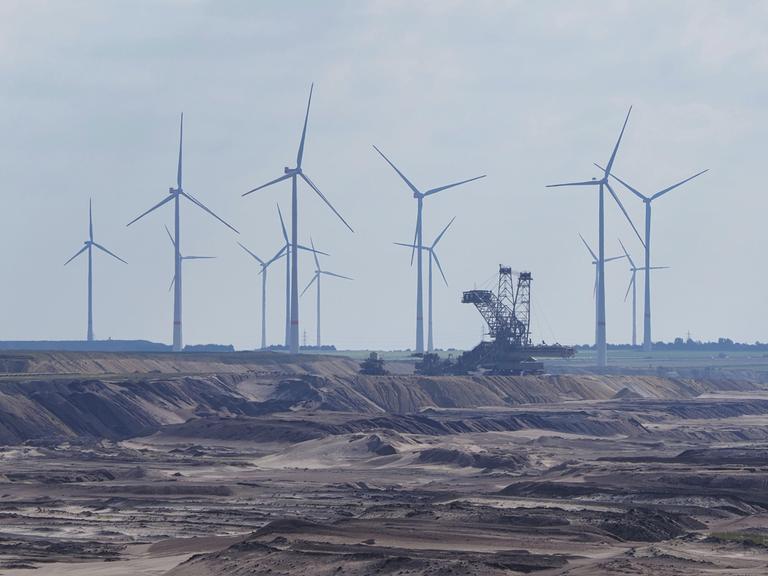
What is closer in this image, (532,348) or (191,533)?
(191,533)

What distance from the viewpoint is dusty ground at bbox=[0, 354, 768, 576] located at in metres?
54.0

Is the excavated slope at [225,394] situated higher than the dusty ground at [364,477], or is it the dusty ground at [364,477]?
the excavated slope at [225,394]

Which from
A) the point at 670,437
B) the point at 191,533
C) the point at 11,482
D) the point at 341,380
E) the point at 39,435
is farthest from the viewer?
the point at 341,380

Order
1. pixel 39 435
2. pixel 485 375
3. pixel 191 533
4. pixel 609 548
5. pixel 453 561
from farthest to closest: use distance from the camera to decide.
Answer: pixel 485 375 < pixel 39 435 < pixel 191 533 < pixel 609 548 < pixel 453 561

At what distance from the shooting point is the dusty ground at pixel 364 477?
54031mm

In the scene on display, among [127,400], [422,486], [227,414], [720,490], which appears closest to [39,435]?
[127,400]

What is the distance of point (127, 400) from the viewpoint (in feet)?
438

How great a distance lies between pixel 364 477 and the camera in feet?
305

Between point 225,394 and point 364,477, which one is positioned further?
point 225,394

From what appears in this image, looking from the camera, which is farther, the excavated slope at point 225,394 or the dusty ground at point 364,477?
the excavated slope at point 225,394

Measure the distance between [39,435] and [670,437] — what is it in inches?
2005

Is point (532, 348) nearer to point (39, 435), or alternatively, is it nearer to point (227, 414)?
point (227, 414)

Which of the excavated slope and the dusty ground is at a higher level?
the excavated slope

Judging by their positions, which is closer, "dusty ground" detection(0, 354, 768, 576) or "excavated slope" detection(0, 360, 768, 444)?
"dusty ground" detection(0, 354, 768, 576)
